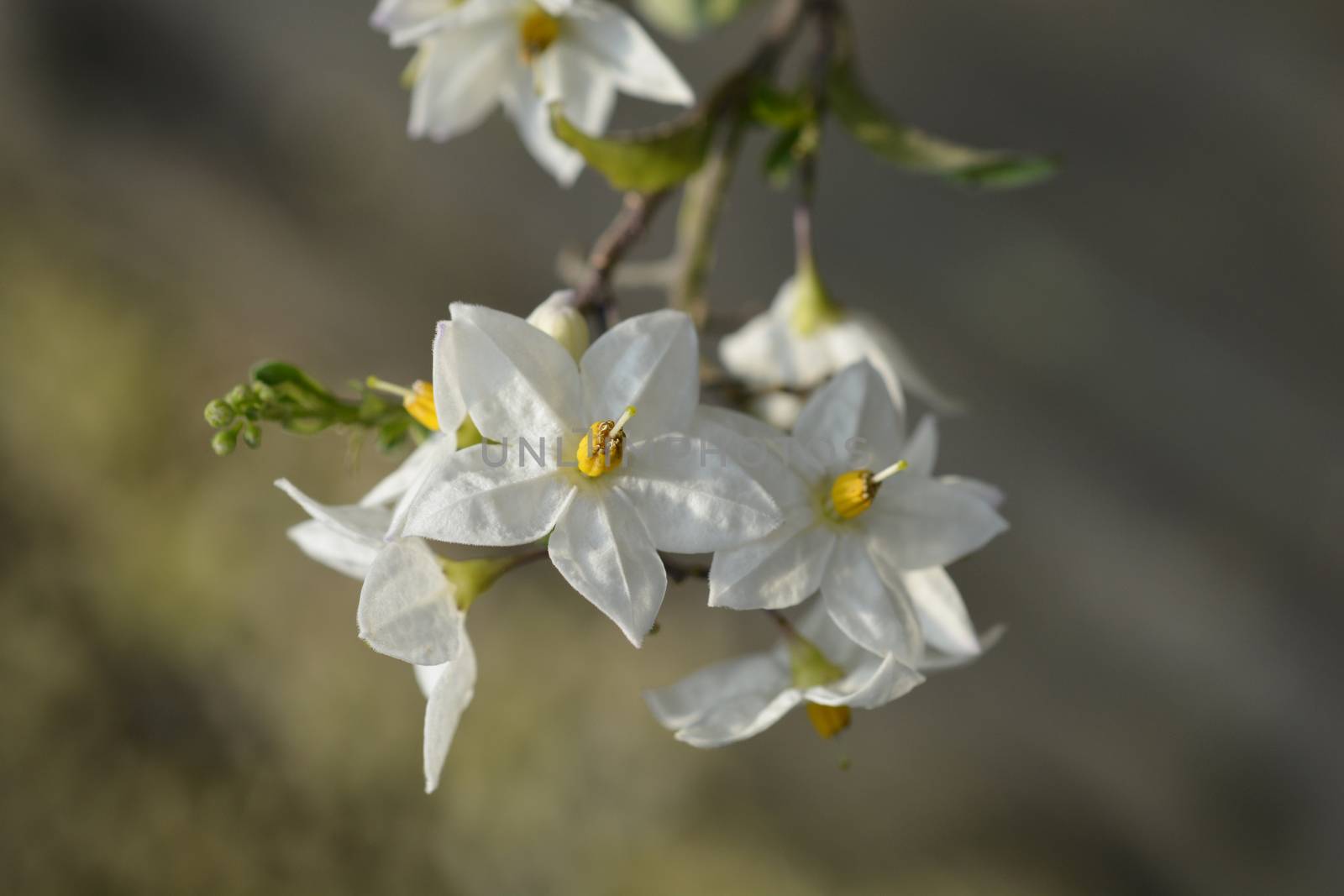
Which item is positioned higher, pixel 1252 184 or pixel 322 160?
pixel 322 160

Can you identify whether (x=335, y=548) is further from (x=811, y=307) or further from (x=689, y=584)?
(x=689, y=584)

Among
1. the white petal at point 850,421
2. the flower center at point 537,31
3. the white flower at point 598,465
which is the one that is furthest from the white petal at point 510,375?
the flower center at point 537,31

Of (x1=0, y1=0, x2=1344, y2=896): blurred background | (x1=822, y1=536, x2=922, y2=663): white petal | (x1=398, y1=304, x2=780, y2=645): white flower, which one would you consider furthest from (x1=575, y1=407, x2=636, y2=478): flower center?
(x1=0, y1=0, x2=1344, y2=896): blurred background

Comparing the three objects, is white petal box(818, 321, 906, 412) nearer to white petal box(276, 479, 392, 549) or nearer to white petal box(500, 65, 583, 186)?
white petal box(500, 65, 583, 186)

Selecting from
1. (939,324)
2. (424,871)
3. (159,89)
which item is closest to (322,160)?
(159,89)

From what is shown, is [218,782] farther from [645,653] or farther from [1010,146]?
[1010,146]

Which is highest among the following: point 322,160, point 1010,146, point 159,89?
point 159,89

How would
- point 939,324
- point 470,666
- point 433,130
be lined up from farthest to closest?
point 939,324 < point 433,130 < point 470,666
